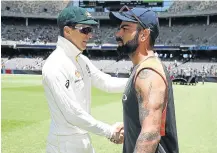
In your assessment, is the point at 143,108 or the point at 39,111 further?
the point at 39,111

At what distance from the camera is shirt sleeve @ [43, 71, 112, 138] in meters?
3.89

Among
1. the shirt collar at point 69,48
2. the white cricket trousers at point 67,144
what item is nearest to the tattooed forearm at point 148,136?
the white cricket trousers at point 67,144

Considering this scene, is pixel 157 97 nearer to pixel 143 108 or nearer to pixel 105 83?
pixel 143 108

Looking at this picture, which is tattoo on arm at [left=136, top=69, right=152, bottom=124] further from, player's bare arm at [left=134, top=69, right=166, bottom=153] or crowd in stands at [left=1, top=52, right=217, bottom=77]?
crowd in stands at [left=1, top=52, right=217, bottom=77]

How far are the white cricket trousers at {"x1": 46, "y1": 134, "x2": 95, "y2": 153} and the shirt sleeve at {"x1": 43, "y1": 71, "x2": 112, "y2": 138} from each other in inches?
9.2

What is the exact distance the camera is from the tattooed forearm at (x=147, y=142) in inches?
118

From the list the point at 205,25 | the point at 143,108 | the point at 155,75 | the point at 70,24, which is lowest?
the point at 205,25

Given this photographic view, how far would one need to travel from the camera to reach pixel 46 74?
3.99 meters

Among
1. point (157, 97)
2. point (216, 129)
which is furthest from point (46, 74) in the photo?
point (216, 129)

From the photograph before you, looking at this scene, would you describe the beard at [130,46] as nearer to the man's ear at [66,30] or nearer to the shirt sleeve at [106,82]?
the man's ear at [66,30]

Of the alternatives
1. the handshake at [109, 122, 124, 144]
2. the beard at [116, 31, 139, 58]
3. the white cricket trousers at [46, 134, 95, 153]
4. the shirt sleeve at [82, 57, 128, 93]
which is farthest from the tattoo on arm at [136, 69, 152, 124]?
the shirt sleeve at [82, 57, 128, 93]

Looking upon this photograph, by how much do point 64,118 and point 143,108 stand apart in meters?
1.27

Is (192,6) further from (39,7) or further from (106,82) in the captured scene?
(106,82)

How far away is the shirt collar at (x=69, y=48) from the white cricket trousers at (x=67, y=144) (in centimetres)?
89
